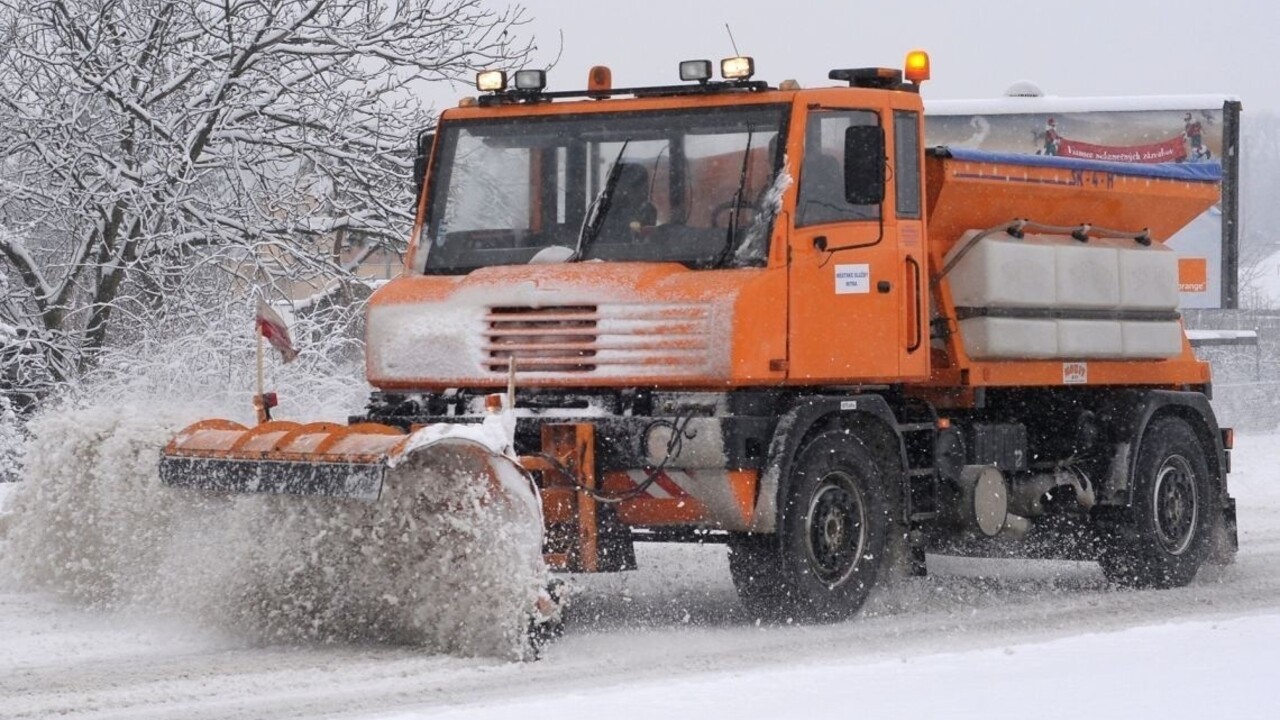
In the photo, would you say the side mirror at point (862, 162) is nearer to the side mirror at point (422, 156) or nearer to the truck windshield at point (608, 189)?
the truck windshield at point (608, 189)

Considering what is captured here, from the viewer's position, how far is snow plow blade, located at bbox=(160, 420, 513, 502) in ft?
25.3

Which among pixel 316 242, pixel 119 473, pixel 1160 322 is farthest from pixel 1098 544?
pixel 316 242

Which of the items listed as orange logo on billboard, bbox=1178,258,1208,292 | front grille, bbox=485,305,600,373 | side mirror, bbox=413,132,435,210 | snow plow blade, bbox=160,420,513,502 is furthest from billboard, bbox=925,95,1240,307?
snow plow blade, bbox=160,420,513,502

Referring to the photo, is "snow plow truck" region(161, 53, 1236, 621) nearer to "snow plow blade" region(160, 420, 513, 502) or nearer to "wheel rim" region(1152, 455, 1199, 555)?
"snow plow blade" region(160, 420, 513, 502)

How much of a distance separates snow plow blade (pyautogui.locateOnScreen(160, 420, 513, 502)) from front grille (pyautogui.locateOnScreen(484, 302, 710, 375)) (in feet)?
2.77

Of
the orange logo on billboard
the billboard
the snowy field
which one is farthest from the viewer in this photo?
the billboard

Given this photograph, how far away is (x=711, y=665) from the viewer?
7.75 m

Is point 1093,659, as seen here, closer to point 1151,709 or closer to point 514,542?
point 1151,709

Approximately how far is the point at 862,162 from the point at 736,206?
2.11ft

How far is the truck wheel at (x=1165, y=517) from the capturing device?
11.5 meters

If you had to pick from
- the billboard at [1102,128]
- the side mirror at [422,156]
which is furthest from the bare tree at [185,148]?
the billboard at [1102,128]

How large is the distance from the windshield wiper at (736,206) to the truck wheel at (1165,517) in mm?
3728

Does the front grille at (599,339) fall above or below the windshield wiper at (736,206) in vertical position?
below

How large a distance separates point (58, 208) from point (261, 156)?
186cm
